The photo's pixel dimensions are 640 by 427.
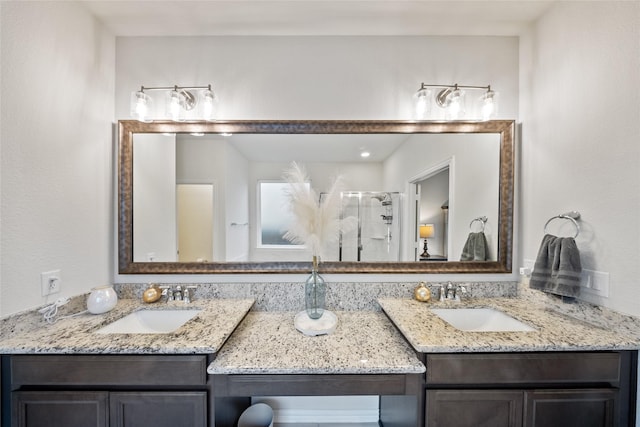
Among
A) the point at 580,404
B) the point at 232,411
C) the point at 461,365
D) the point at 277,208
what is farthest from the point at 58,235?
the point at 580,404

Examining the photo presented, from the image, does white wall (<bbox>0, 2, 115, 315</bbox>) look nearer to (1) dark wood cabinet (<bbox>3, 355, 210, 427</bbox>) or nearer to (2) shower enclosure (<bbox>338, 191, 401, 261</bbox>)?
(1) dark wood cabinet (<bbox>3, 355, 210, 427</bbox>)

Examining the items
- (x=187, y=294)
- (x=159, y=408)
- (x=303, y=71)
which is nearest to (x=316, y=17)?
(x=303, y=71)

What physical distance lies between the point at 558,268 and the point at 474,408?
838 mm

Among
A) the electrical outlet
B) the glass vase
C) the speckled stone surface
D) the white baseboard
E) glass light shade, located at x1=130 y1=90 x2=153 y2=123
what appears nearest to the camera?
the electrical outlet

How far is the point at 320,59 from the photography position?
1737mm

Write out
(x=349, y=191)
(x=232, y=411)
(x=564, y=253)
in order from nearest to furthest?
(x=564, y=253) < (x=232, y=411) < (x=349, y=191)

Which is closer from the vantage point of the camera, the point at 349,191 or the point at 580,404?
the point at 580,404

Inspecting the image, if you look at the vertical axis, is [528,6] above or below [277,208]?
above

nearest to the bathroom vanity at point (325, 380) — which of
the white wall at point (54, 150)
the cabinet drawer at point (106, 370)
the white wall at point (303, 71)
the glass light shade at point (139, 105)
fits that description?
the cabinet drawer at point (106, 370)

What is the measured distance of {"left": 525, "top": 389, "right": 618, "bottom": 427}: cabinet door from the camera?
112 centimetres

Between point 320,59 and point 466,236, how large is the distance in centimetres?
153

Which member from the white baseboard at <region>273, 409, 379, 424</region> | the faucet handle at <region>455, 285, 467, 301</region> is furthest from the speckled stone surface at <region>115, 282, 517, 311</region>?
the white baseboard at <region>273, 409, 379, 424</region>

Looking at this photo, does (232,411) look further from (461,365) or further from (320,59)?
(320,59)

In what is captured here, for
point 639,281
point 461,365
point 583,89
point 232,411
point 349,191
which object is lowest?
point 232,411
